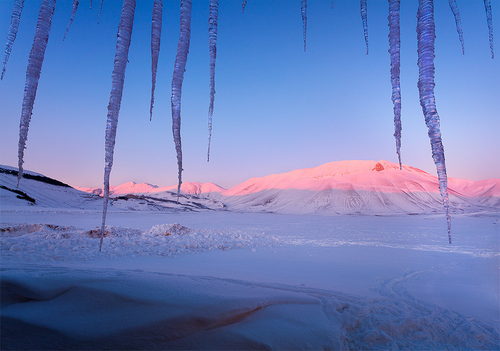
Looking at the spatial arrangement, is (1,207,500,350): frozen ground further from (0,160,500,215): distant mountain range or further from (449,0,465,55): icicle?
(0,160,500,215): distant mountain range

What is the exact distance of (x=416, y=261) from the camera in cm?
Result: 429

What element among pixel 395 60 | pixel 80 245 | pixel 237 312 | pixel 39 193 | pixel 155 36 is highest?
pixel 155 36

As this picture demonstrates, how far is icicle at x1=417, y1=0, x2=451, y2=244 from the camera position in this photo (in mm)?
2092

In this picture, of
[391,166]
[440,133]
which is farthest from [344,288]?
[391,166]

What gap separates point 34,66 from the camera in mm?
2307

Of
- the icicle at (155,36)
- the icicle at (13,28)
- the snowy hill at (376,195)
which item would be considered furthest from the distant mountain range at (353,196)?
the icicle at (155,36)

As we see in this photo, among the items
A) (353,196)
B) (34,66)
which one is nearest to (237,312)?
(34,66)

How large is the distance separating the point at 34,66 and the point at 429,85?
3.49m

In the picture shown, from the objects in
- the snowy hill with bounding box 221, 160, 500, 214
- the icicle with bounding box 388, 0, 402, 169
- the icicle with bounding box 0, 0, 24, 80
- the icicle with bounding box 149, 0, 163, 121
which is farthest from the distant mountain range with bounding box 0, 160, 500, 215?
the icicle with bounding box 388, 0, 402, 169

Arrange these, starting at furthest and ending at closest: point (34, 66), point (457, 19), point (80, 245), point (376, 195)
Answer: point (376, 195) → point (80, 245) → point (457, 19) → point (34, 66)

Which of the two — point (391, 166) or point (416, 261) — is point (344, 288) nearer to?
point (416, 261)

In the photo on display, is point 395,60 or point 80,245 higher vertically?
point 395,60

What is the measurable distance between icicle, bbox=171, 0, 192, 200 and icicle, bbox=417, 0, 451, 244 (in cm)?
211

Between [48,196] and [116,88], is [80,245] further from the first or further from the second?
[48,196]
